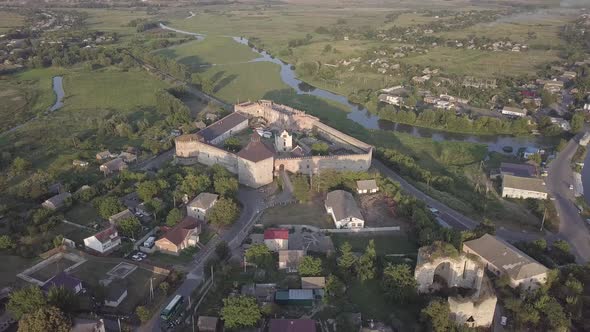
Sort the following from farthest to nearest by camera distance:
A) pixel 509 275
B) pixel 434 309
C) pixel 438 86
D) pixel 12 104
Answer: pixel 438 86
pixel 12 104
pixel 509 275
pixel 434 309

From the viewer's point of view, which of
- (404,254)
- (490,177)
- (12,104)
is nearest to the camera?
(404,254)

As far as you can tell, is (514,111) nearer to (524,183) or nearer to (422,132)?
(422,132)

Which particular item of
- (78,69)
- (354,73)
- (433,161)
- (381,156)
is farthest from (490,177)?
(78,69)

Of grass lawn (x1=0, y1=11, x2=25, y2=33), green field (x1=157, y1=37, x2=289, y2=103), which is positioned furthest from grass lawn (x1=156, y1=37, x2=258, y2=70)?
grass lawn (x1=0, y1=11, x2=25, y2=33)

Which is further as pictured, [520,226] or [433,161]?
[433,161]

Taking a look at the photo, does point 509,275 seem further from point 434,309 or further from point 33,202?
point 33,202
